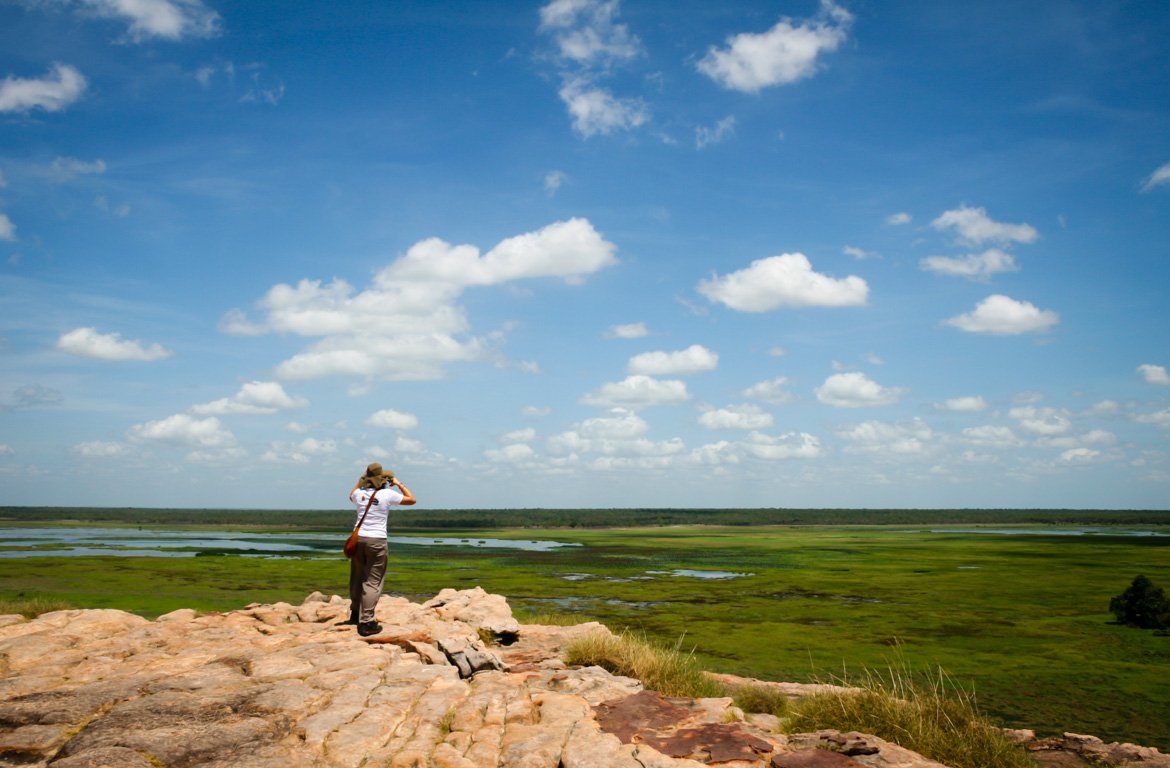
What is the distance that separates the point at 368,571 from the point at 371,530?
2.73 feet

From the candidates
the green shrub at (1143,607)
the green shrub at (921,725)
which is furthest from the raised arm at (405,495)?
the green shrub at (1143,607)

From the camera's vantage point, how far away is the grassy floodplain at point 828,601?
19703 millimetres

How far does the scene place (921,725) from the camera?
898cm

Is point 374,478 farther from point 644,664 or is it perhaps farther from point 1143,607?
point 1143,607

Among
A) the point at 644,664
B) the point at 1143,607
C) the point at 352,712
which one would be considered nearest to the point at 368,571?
the point at 352,712

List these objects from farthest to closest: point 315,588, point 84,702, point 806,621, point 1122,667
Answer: point 315,588 < point 806,621 < point 1122,667 < point 84,702

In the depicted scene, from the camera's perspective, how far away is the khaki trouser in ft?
39.9

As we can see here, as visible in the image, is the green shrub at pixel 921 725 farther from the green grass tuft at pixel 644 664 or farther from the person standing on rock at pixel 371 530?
the person standing on rock at pixel 371 530

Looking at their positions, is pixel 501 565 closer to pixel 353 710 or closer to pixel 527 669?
pixel 527 669

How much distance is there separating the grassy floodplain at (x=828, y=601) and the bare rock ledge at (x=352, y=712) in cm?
596

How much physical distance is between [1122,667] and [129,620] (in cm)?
2620

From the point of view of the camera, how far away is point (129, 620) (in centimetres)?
1390

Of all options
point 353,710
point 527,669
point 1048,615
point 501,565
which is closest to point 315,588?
point 501,565

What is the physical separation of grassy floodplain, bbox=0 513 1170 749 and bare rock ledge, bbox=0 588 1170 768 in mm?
5962
